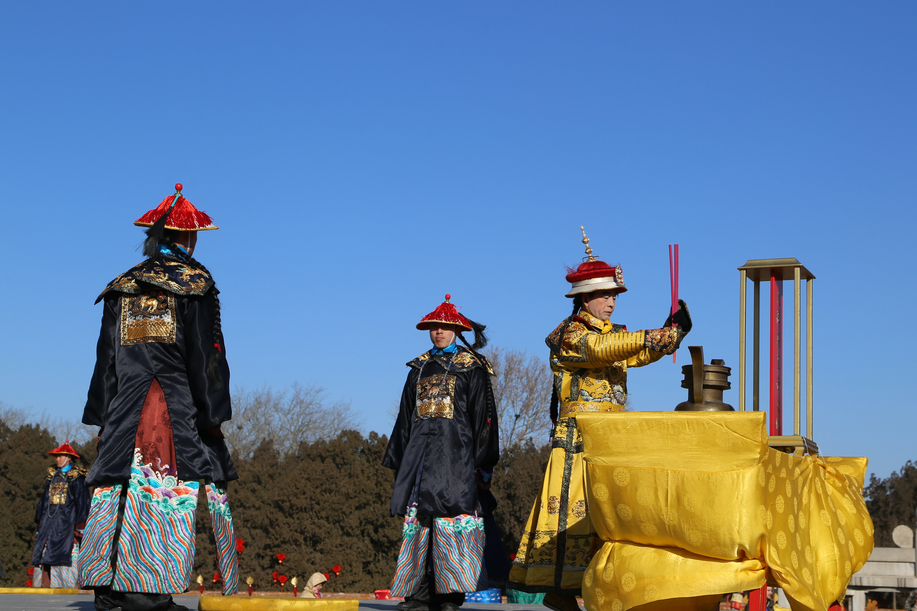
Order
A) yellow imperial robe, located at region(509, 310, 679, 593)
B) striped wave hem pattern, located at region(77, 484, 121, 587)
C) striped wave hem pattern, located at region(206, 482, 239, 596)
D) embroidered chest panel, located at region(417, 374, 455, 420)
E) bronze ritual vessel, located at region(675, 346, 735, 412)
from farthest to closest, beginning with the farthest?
embroidered chest panel, located at region(417, 374, 455, 420) → striped wave hem pattern, located at region(206, 482, 239, 596) → yellow imperial robe, located at region(509, 310, 679, 593) → striped wave hem pattern, located at region(77, 484, 121, 587) → bronze ritual vessel, located at region(675, 346, 735, 412)

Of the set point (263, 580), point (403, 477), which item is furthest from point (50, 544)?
point (403, 477)

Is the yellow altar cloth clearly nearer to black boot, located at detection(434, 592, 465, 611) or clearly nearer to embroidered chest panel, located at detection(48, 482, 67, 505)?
black boot, located at detection(434, 592, 465, 611)

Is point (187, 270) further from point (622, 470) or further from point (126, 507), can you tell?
point (622, 470)

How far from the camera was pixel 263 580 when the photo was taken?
15.8m

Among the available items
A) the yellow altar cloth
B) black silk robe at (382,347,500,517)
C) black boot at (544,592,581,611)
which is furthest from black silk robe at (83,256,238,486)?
black silk robe at (382,347,500,517)

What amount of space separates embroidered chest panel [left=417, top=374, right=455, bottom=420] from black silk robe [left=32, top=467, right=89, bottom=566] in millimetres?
8845

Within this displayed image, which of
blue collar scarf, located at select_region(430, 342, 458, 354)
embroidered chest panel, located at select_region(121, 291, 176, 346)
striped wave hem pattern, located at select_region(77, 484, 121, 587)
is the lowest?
striped wave hem pattern, located at select_region(77, 484, 121, 587)

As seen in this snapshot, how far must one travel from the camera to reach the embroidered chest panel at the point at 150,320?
439cm

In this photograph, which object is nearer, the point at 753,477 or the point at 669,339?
the point at 753,477

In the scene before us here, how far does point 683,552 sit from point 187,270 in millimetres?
2583

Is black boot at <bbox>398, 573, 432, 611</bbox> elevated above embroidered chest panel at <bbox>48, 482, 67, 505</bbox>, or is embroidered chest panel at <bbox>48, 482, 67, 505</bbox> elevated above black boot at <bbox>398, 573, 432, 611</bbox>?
embroidered chest panel at <bbox>48, 482, 67, 505</bbox>

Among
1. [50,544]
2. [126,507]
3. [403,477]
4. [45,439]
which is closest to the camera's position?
[126,507]

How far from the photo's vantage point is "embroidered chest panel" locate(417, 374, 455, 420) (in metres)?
6.45

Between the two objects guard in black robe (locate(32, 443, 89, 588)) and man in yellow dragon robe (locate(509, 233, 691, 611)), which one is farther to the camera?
guard in black robe (locate(32, 443, 89, 588))
